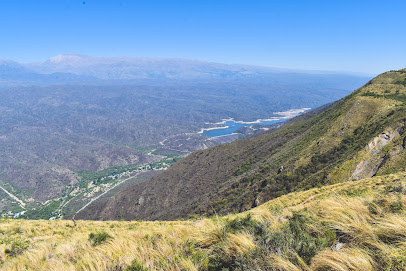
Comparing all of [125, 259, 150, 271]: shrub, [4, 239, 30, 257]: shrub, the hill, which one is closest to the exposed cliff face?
the hill

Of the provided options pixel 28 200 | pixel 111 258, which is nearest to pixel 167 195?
pixel 111 258

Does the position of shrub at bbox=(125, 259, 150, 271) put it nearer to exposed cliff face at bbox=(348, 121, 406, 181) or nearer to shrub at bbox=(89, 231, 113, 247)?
shrub at bbox=(89, 231, 113, 247)

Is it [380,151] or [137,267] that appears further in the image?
[380,151]

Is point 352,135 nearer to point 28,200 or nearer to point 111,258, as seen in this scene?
point 111,258

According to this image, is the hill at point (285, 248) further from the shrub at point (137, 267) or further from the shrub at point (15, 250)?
the shrub at point (15, 250)

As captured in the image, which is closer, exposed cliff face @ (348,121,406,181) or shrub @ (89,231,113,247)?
shrub @ (89,231,113,247)

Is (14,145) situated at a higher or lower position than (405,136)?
lower

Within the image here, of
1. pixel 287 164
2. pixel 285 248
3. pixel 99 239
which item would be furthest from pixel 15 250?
pixel 287 164

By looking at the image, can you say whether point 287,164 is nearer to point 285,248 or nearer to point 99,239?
point 99,239

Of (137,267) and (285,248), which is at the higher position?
(285,248)
